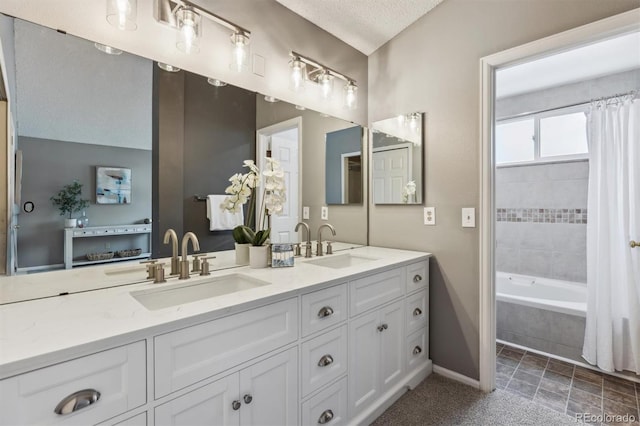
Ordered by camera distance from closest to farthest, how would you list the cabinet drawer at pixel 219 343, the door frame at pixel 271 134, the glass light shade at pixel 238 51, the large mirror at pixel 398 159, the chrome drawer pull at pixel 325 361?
1. the cabinet drawer at pixel 219 343
2. the chrome drawer pull at pixel 325 361
3. the glass light shade at pixel 238 51
4. the door frame at pixel 271 134
5. the large mirror at pixel 398 159

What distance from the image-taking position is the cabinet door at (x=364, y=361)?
1.57 meters

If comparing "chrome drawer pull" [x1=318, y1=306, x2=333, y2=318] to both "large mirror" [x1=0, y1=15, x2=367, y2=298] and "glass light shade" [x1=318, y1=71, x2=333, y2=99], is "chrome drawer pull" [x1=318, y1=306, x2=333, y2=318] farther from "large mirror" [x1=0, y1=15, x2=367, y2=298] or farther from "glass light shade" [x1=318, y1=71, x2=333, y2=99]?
"glass light shade" [x1=318, y1=71, x2=333, y2=99]

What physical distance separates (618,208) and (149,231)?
3.16 meters

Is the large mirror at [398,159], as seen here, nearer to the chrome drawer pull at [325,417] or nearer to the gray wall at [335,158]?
the gray wall at [335,158]

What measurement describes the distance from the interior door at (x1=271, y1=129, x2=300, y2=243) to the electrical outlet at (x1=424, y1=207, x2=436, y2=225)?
921mm

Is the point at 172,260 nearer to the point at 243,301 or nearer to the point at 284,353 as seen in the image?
the point at 243,301

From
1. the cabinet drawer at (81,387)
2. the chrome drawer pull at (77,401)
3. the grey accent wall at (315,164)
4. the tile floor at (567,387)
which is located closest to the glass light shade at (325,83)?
the grey accent wall at (315,164)

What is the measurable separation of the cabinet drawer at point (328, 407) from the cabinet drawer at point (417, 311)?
0.68 m

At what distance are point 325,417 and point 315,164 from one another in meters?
1.52

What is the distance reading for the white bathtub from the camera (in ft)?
8.20

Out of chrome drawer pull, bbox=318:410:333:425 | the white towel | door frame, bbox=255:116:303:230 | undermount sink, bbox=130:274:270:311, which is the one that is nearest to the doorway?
door frame, bbox=255:116:303:230

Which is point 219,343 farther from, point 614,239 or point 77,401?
A: point 614,239

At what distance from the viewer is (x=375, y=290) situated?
171 cm

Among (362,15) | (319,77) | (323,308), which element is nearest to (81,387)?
(323,308)
